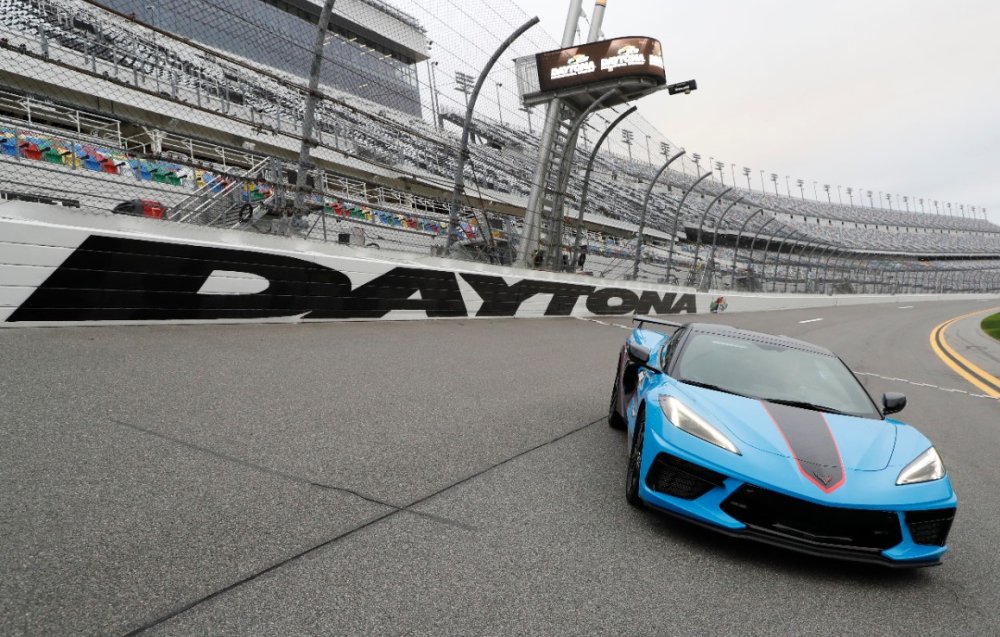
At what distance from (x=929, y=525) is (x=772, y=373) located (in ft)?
3.96

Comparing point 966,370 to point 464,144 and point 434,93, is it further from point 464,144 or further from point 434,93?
point 434,93

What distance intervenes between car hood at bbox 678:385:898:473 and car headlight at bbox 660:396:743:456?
5cm

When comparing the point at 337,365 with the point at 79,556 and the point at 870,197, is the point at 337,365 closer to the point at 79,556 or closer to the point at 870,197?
the point at 79,556

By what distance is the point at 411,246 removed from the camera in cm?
1050

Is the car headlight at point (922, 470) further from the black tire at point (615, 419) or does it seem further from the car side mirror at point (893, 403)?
the black tire at point (615, 419)

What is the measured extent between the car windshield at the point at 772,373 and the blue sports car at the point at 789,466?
0.01m

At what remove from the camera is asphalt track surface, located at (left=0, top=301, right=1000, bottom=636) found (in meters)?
1.90

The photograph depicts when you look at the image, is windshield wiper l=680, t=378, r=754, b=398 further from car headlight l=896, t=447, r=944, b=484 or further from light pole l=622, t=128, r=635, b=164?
light pole l=622, t=128, r=635, b=164

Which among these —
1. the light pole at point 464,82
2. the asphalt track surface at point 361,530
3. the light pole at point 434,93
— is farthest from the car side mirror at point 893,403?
the light pole at point 434,93

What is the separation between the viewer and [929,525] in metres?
2.53

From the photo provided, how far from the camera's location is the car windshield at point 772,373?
3371 mm

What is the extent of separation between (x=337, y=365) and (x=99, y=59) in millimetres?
16288

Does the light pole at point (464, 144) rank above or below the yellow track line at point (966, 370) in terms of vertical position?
above

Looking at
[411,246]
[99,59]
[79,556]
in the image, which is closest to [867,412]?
[79,556]
